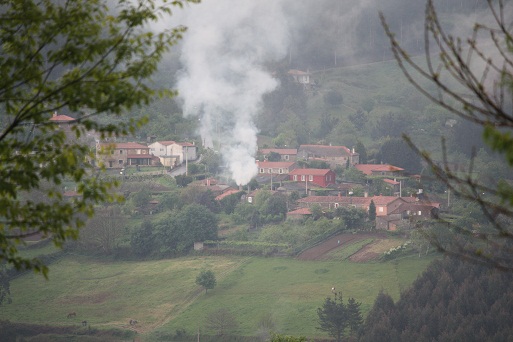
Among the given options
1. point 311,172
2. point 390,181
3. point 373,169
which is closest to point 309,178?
point 311,172

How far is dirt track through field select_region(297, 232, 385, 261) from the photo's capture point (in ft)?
147

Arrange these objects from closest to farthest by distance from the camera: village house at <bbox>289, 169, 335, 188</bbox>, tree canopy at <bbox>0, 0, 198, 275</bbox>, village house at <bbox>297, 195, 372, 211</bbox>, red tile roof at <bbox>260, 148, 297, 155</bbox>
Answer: tree canopy at <bbox>0, 0, 198, 275</bbox> → village house at <bbox>297, 195, 372, 211</bbox> → village house at <bbox>289, 169, 335, 188</bbox> → red tile roof at <bbox>260, 148, 297, 155</bbox>

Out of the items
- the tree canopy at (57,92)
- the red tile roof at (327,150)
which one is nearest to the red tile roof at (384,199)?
the red tile roof at (327,150)

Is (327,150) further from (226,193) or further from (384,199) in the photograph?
(384,199)

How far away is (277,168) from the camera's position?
63562 millimetres

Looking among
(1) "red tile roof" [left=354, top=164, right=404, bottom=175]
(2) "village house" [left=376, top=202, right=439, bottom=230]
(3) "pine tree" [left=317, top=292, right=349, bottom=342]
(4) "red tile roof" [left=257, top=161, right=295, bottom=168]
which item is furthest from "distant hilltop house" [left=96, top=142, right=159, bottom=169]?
(3) "pine tree" [left=317, top=292, right=349, bottom=342]

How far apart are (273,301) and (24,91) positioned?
33521 mm

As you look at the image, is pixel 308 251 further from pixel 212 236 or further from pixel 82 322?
pixel 82 322

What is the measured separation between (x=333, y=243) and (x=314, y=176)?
47.3 ft

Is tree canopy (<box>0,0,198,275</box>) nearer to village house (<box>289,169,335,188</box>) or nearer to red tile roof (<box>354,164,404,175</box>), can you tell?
village house (<box>289,169,335,188</box>)

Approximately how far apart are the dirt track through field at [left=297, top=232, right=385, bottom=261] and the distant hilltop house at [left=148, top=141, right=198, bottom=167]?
20.2m

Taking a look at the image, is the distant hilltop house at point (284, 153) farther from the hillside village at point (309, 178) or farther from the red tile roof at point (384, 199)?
the red tile roof at point (384, 199)

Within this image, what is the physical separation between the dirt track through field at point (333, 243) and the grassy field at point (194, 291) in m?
1.12

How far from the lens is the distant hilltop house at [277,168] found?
208 feet
